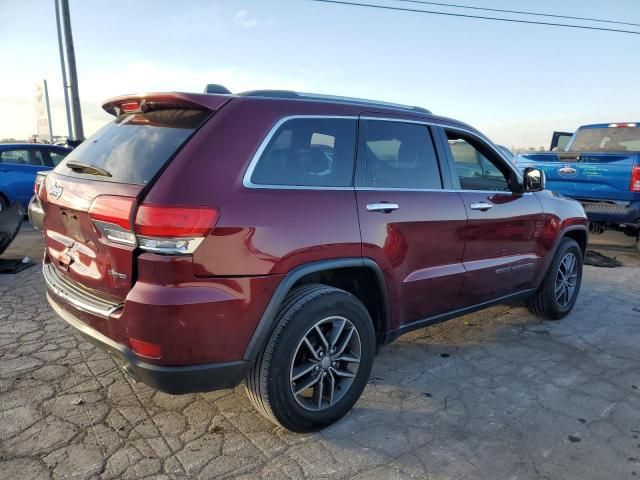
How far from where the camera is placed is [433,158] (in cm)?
341

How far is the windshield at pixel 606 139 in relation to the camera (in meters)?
8.34

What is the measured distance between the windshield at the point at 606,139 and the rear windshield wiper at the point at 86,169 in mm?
8096

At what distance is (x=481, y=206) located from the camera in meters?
3.60

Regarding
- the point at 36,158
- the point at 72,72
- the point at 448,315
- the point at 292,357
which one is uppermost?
the point at 72,72

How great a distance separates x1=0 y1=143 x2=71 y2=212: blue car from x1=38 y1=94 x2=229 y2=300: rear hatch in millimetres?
7447

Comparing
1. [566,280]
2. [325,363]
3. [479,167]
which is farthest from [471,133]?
[325,363]

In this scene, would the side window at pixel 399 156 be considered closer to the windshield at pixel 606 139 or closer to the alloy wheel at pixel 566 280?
the alloy wheel at pixel 566 280

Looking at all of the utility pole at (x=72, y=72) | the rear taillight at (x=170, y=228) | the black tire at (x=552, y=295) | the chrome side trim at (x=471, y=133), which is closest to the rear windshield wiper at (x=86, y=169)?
the rear taillight at (x=170, y=228)

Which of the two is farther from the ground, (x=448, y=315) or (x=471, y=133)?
(x=471, y=133)

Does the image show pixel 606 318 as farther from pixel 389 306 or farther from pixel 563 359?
pixel 389 306

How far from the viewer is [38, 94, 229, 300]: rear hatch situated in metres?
2.25

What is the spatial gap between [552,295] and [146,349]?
3.75m

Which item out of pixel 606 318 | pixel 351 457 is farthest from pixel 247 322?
pixel 606 318

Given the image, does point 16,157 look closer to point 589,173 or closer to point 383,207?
point 383,207
